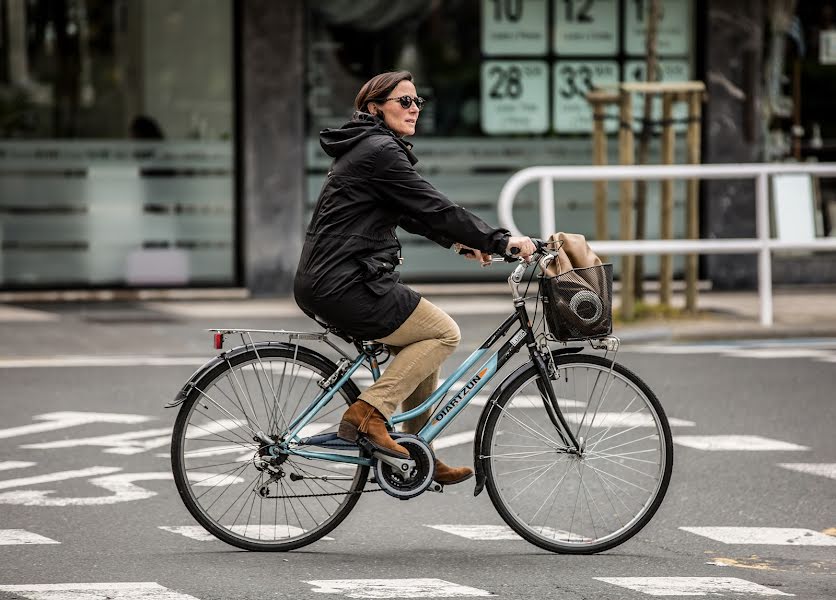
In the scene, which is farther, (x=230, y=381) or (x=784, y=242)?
(x=784, y=242)

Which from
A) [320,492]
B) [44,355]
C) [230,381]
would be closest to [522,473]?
[320,492]

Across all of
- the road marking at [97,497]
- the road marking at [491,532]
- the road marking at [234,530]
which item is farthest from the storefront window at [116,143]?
the road marking at [491,532]

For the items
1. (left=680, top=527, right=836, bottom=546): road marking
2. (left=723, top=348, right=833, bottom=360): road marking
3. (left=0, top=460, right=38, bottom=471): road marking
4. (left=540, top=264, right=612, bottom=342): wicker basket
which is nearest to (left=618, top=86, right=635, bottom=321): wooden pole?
(left=723, top=348, right=833, bottom=360): road marking

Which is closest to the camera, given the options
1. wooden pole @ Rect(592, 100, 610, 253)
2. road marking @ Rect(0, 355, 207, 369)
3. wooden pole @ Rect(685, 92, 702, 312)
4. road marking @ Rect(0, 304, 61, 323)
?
road marking @ Rect(0, 355, 207, 369)

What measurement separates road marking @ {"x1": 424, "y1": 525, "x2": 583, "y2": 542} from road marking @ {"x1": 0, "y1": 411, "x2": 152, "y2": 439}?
9.34ft

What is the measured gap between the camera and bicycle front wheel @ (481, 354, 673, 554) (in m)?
5.96

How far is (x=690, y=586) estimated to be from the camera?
5.51m

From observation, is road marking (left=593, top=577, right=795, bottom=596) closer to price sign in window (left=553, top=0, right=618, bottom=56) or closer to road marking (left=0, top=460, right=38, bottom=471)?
road marking (left=0, top=460, right=38, bottom=471)

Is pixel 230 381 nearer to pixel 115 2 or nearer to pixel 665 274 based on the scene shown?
pixel 665 274

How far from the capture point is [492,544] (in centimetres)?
616

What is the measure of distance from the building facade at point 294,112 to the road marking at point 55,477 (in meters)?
7.54

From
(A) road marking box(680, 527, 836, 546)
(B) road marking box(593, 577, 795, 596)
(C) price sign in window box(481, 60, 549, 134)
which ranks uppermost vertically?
Answer: (C) price sign in window box(481, 60, 549, 134)

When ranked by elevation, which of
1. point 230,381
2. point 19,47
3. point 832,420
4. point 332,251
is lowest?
point 832,420

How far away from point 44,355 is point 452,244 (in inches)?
238
